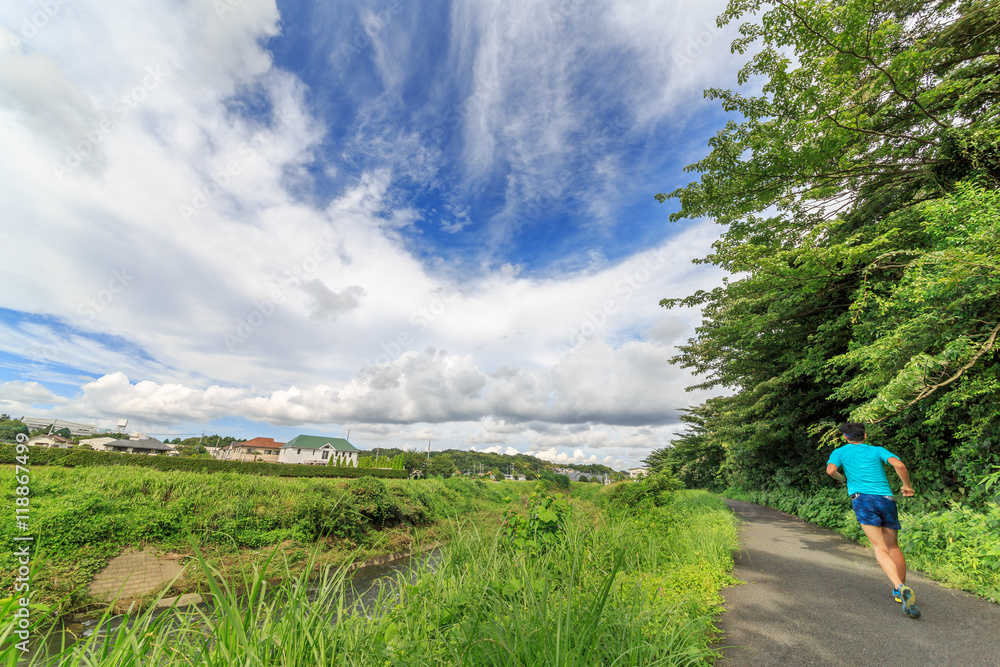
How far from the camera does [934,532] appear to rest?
5.34m

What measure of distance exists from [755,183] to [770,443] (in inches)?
379

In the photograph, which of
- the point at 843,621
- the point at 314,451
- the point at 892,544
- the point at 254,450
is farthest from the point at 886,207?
the point at 254,450

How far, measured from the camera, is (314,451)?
61.4m

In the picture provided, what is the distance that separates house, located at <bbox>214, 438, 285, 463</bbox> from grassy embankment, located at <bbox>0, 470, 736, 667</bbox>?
75.0 m

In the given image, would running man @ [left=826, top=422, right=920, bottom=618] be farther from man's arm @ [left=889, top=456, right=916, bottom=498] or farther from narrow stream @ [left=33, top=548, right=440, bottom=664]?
narrow stream @ [left=33, top=548, right=440, bottom=664]

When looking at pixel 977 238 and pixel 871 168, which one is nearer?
pixel 977 238

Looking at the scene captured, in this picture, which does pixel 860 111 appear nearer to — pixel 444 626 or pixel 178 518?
pixel 444 626

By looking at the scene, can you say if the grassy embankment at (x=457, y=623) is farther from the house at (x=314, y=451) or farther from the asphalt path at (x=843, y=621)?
the house at (x=314, y=451)

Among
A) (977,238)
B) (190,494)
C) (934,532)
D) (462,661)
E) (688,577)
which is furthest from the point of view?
(190,494)

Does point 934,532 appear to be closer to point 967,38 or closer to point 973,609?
point 973,609

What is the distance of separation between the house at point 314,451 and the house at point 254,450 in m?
7.12

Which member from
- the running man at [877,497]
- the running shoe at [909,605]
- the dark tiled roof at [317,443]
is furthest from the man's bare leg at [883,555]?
the dark tiled roof at [317,443]

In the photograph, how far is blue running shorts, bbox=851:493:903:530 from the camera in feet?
13.5

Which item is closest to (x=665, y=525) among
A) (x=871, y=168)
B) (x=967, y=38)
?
(x=871, y=168)
